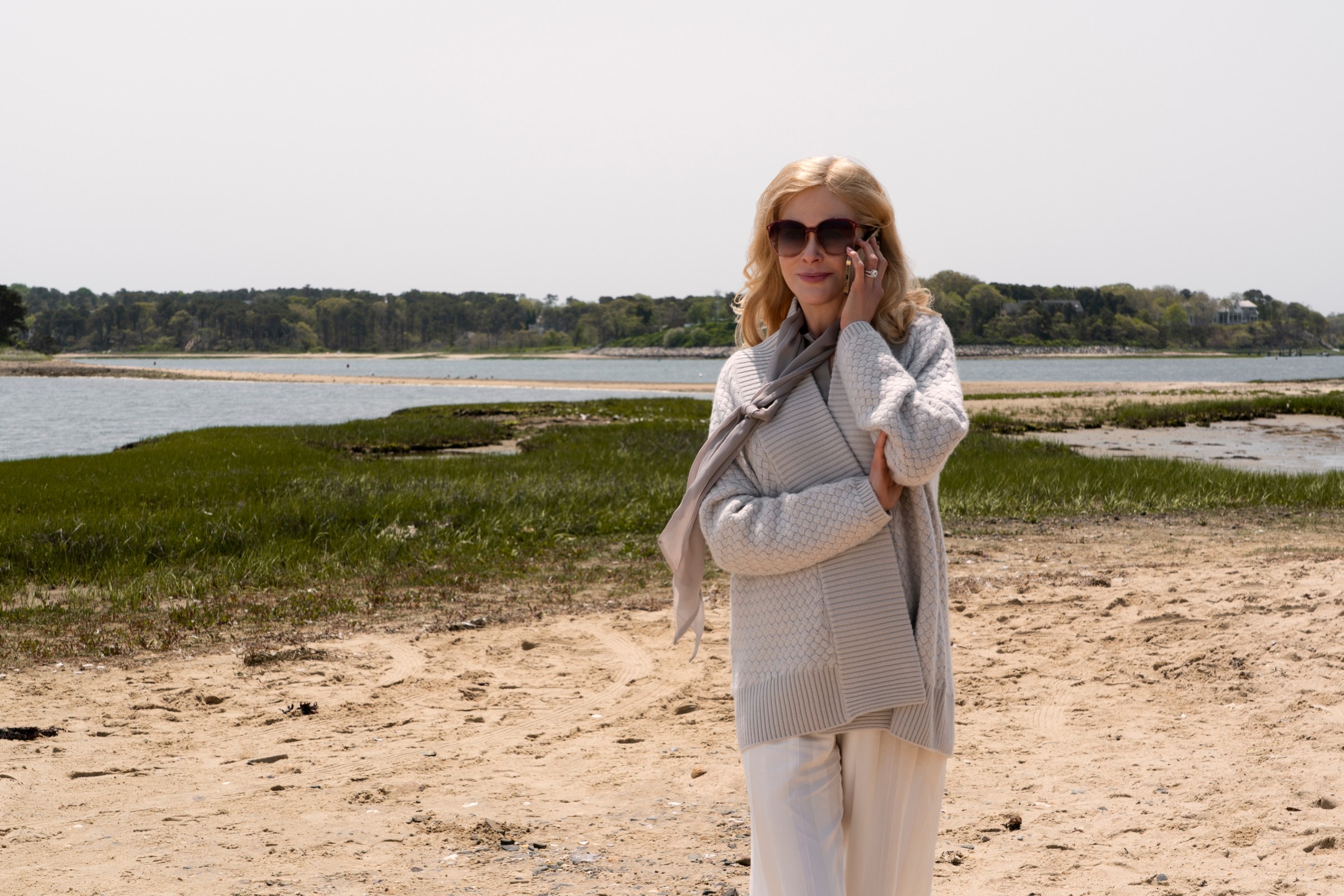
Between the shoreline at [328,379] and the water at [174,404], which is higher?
the shoreline at [328,379]

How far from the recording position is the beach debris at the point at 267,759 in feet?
17.1

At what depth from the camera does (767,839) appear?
7.41ft

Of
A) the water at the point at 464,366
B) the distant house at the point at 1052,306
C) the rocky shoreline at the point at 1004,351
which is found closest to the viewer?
the water at the point at 464,366

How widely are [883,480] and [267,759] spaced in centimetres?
419

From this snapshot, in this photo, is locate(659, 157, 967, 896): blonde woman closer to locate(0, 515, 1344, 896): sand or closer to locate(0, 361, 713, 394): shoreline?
locate(0, 515, 1344, 896): sand

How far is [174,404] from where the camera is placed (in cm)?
5369

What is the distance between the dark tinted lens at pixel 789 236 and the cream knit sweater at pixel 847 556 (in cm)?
28

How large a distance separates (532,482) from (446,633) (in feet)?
24.6

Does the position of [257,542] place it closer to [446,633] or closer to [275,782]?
[446,633]

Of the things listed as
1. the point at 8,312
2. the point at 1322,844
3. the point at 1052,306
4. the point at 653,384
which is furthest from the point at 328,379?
the point at 1052,306

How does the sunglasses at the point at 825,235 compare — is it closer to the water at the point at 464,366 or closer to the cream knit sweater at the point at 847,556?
the cream knit sweater at the point at 847,556

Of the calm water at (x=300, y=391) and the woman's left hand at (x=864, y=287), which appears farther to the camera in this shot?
the calm water at (x=300, y=391)

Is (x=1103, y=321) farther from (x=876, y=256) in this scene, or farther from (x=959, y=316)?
(x=876, y=256)

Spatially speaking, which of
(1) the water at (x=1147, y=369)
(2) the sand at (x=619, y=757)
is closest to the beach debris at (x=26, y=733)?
(2) the sand at (x=619, y=757)
